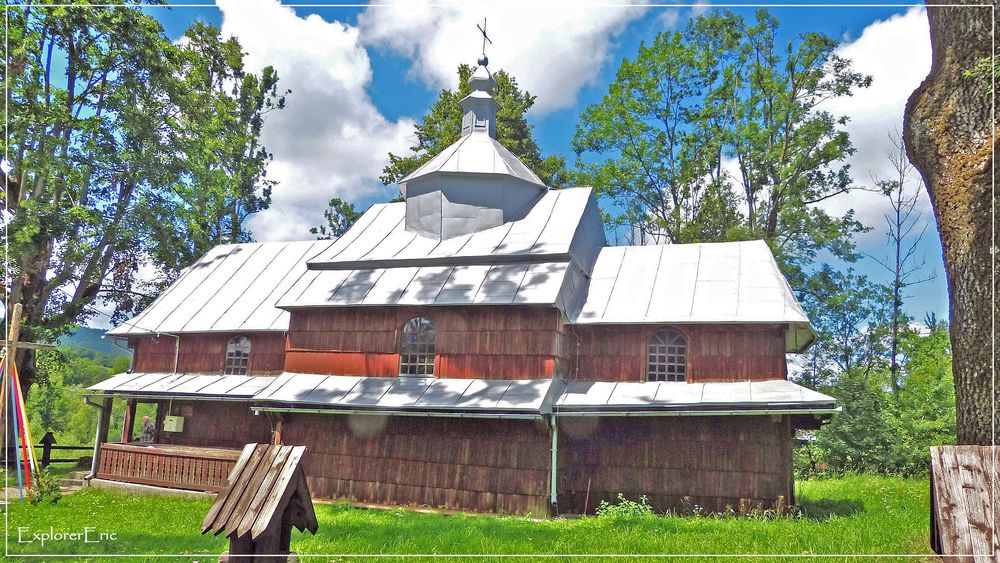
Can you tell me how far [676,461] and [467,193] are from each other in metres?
9.10

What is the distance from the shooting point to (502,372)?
1534 cm

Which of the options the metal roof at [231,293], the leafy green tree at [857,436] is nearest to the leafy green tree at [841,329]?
the leafy green tree at [857,436]

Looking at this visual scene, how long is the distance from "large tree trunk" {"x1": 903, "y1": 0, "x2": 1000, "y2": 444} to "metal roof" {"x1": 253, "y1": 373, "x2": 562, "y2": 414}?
8081 millimetres

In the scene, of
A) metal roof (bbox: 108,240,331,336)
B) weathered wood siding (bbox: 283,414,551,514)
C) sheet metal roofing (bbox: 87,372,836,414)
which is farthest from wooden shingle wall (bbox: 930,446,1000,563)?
metal roof (bbox: 108,240,331,336)

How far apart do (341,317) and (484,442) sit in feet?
16.7

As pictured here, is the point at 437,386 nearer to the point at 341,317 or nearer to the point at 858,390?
the point at 341,317

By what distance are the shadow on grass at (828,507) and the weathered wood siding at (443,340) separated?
5994 millimetres

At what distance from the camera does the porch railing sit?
16500mm

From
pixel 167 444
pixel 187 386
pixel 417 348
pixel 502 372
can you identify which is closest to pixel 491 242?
pixel 417 348

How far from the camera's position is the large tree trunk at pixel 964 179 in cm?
671

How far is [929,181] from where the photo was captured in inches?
294

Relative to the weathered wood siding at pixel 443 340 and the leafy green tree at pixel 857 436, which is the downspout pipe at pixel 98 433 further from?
the leafy green tree at pixel 857 436

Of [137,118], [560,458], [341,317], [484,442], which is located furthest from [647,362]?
[137,118]

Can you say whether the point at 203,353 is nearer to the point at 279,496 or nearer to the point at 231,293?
the point at 231,293
